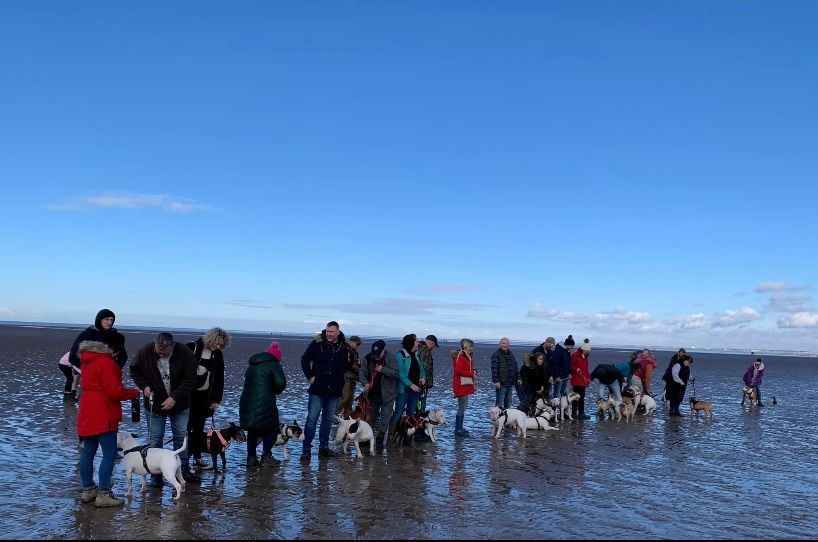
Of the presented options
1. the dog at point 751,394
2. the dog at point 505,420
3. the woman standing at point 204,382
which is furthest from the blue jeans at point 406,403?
the dog at point 751,394

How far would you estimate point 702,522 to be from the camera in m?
7.37

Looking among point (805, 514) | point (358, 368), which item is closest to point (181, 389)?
point (358, 368)

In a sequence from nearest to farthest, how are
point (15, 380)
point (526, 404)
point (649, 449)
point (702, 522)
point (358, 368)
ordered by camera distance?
1. point (702, 522)
2. point (649, 449)
3. point (358, 368)
4. point (526, 404)
5. point (15, 380)

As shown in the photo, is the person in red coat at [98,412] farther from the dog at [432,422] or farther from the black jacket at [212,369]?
the dog at [432,422]

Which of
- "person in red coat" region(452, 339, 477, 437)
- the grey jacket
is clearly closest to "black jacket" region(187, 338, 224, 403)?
the grey jacket

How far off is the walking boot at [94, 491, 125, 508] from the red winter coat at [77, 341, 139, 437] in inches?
27.2

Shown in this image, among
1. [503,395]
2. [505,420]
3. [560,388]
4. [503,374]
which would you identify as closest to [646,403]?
[560,388]

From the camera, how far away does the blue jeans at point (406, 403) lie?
12.0 m

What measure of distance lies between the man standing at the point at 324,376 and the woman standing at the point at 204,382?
1.57 meters

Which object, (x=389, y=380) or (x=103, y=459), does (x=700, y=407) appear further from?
(x=103, y=459)

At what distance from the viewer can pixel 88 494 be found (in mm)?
7250

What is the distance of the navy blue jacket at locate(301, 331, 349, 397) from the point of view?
10.3 m

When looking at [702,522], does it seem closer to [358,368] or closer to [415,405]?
[415,405]

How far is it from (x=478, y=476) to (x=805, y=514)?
4.18 meters
